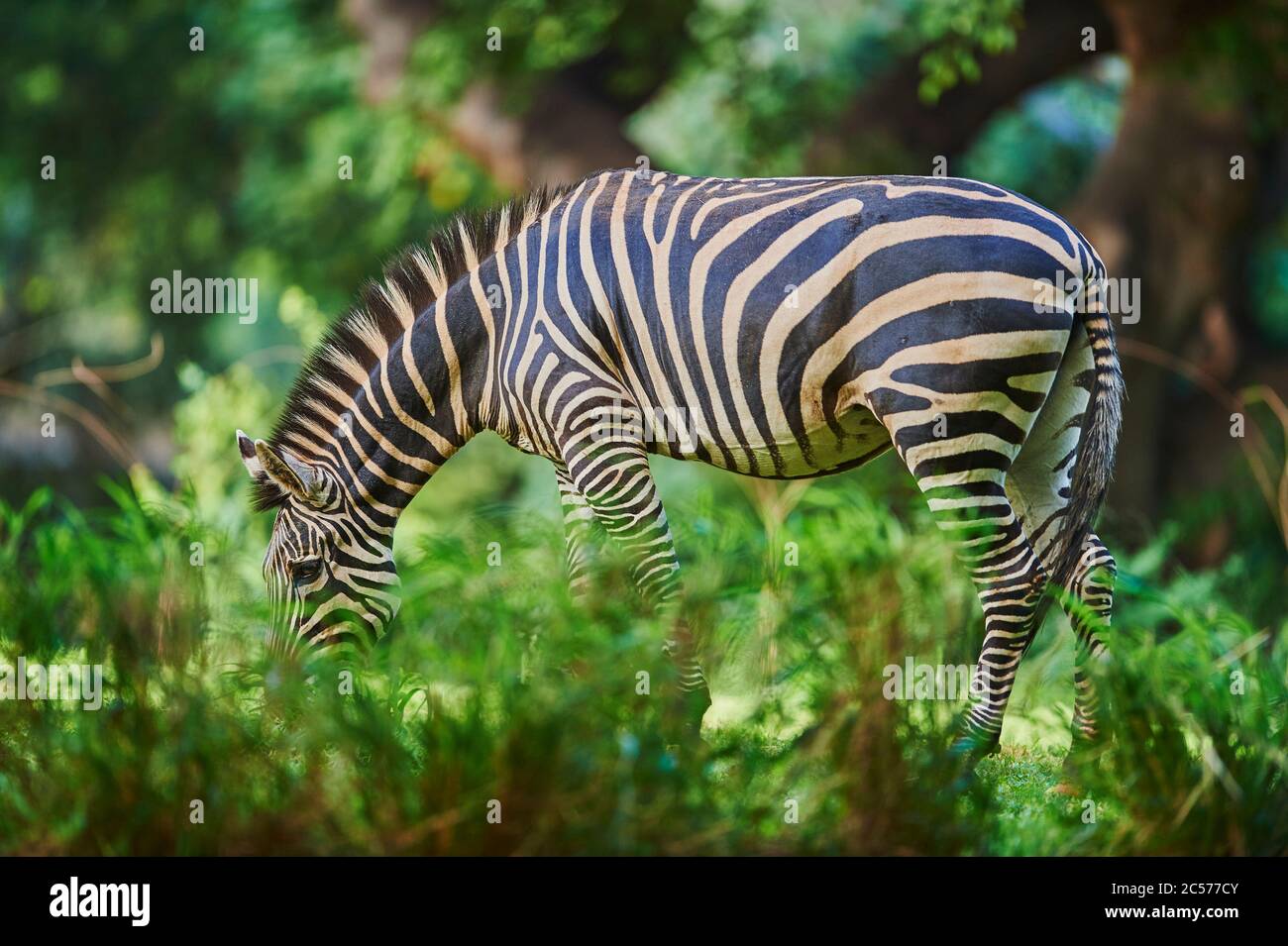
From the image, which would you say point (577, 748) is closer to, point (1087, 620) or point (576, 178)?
point (1087, 620)

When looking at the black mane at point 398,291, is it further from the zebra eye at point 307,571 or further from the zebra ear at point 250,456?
the zebra eye at point 307,571

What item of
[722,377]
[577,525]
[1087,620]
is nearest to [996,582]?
[1087,620]

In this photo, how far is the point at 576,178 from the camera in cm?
827

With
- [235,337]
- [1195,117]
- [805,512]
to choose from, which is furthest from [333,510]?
[235,337]

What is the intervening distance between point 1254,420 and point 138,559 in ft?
27.5

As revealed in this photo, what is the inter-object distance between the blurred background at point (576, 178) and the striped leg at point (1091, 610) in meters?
0.13

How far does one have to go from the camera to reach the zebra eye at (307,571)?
5383 mm

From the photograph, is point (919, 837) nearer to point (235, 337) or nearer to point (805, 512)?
point (805, 512)

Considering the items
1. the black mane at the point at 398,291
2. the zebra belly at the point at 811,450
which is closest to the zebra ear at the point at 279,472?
the black mane at the point at 398,291

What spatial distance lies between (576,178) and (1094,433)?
4244 mm

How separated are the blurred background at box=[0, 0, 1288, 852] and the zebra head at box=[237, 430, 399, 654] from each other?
0.29 metres

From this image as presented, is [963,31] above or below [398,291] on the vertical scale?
above

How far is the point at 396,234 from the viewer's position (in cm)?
1383

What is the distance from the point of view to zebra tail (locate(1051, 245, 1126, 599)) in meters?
4.98
